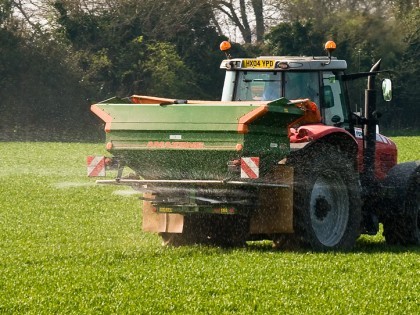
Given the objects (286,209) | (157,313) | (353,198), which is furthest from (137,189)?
(157,313)

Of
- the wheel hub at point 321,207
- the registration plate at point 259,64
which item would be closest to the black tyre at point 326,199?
the wheel hub at point 321,207

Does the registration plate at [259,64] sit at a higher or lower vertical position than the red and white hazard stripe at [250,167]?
higher

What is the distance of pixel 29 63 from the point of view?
161 feet

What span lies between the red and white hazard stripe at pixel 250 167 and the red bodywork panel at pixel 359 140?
85 cm

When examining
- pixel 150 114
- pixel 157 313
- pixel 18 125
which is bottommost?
pixel 18 125

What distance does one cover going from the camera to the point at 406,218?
544 inches

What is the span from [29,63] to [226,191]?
3806 cm

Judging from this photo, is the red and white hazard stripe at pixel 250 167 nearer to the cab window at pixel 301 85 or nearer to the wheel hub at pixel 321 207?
the wheel hub at pixel 321 207

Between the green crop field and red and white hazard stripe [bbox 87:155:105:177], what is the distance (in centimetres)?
85

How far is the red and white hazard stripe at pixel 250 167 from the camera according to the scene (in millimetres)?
11594

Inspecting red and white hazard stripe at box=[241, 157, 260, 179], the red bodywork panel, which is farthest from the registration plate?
red and white hazard stripe at box=[241, 157, 260, 179]

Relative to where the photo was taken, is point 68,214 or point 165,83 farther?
point 165,83

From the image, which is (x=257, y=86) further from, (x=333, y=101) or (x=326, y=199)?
(x=326, y=199)

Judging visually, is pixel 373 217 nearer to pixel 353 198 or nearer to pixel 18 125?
pixel 353 198
